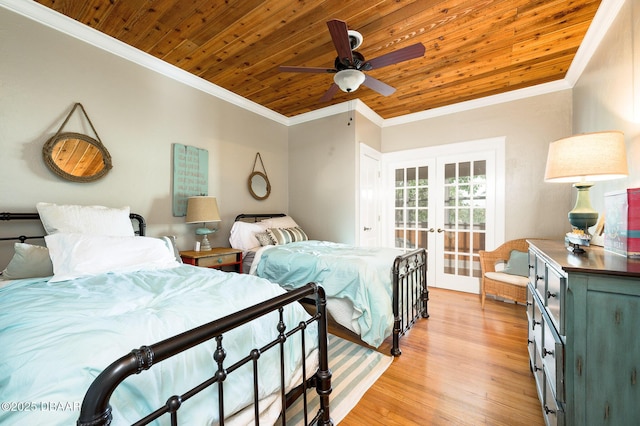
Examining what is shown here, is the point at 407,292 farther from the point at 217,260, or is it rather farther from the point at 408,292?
the point at 217,260

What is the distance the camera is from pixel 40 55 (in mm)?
2072

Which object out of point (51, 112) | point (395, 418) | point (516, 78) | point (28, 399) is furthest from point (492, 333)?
point (51, 112)

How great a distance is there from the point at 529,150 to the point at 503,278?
5.51ft

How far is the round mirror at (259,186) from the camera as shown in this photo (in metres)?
3.84

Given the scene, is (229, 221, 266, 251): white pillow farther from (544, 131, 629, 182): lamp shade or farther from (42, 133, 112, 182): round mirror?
(544, 131, 629, 182): lamp shade

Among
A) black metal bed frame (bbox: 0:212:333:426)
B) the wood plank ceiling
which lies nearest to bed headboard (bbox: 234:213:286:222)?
the wood plank ceiling

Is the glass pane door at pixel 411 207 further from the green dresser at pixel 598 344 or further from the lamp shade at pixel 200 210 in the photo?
the green dresser at pixel 598 344

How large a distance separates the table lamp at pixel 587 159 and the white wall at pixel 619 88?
361 millimetres

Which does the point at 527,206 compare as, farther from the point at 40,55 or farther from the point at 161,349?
the point at 40,55

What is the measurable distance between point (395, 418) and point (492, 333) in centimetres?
159

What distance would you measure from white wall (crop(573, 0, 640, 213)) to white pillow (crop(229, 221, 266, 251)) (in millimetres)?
3311

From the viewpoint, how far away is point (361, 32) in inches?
90.8

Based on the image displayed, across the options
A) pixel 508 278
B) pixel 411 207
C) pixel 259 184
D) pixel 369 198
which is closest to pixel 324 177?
pixel 369 198

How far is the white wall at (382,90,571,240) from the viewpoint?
317 centimetres
